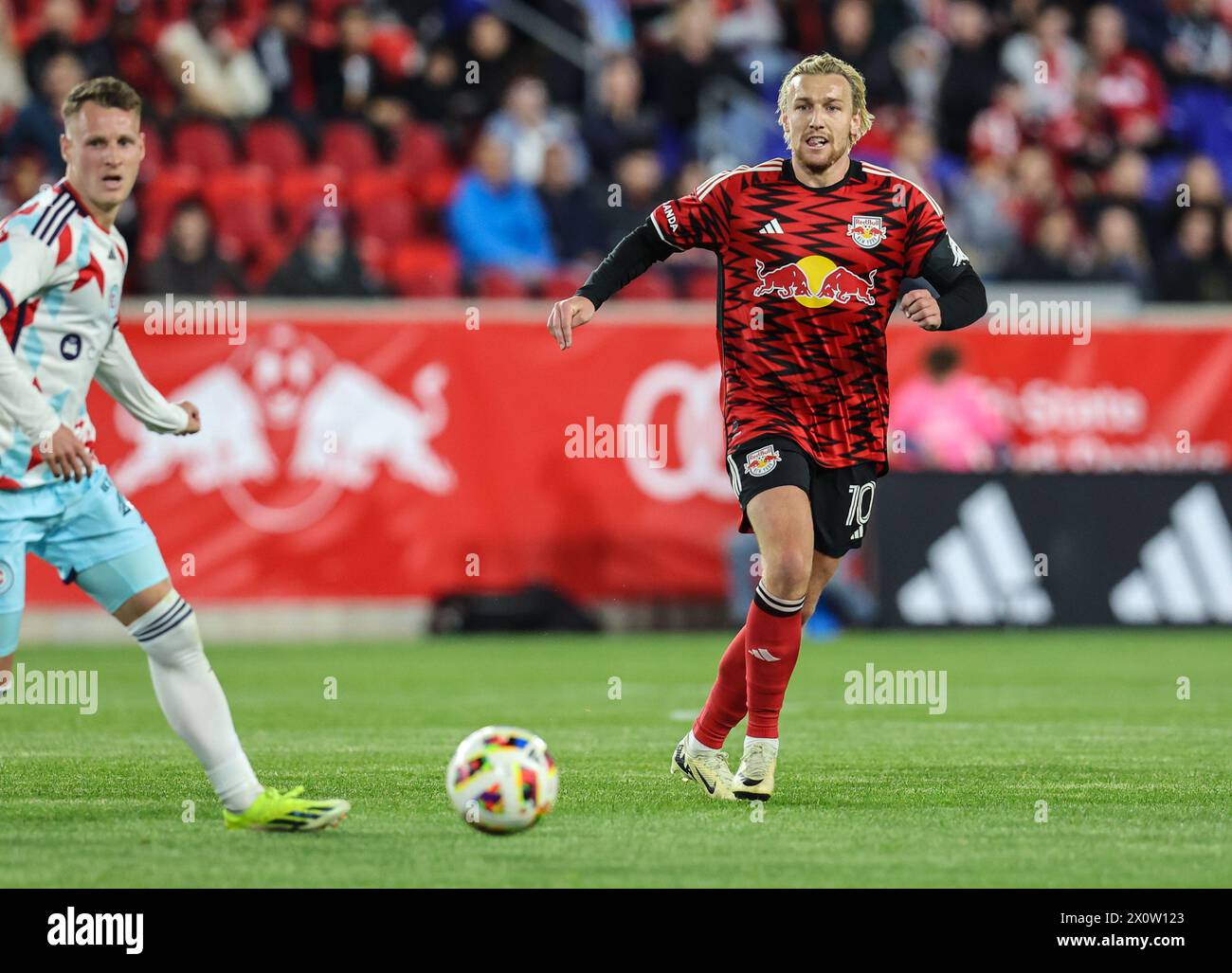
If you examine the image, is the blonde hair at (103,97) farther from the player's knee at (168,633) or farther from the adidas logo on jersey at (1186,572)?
the adidas logo on jersey at (1186,572)

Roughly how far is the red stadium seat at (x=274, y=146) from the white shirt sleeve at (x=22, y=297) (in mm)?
12585

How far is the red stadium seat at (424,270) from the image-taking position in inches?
682

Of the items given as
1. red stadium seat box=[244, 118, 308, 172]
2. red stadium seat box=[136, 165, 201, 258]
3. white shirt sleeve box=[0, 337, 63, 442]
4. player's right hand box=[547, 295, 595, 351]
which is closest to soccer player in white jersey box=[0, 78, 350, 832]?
white shirt sleeve box=[0, 337, 63, 442]

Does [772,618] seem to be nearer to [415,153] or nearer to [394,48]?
[415,153]

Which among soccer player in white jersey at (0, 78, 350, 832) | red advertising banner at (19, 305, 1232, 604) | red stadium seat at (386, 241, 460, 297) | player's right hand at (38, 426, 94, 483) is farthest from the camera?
red stadium seat at (386, 241, 460, 297)

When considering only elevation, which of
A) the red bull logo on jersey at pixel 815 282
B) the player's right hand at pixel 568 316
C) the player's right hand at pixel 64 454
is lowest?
the player's right hand at pixel 64 454

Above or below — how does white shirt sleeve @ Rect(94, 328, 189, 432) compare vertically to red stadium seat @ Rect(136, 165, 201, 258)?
below

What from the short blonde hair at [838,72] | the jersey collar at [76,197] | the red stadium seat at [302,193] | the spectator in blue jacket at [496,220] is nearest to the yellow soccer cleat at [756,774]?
the short blonde hair at [838,72]

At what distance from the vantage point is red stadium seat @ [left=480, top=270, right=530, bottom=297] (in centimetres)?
1752

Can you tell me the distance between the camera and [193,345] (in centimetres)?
1619

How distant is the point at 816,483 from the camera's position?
25.8ft

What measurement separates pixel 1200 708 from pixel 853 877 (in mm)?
6018

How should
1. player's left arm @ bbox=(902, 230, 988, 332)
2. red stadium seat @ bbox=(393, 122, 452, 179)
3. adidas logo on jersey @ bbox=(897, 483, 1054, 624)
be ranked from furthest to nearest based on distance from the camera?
red stadium seat @ bbox=(393, 122, 452, 179) < adidas logo on jersey @ bbox=(897, 483, 1054, 624) < player's left arm @ bbox=(902, 230, 988, 332)

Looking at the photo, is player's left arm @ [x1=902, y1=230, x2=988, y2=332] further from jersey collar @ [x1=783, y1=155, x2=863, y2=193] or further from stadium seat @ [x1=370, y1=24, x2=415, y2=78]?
stadium seat @ [x1=370, y1=24, x2=415, y2=78]
